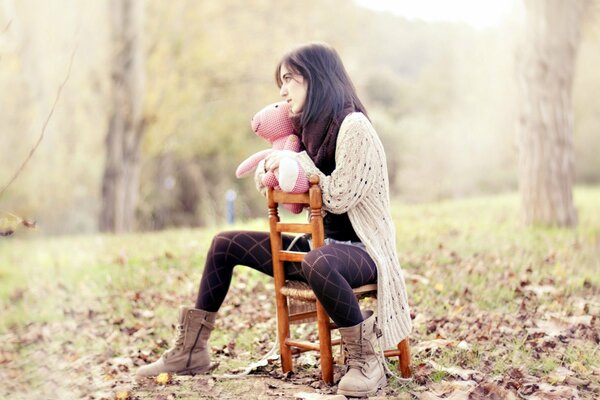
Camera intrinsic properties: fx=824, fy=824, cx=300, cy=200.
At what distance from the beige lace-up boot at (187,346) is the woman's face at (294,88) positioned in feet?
3.64

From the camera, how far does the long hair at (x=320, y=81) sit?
12.3 ft

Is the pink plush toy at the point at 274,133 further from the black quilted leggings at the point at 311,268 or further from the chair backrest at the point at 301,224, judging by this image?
the black quilted leggings at the point at 311,268

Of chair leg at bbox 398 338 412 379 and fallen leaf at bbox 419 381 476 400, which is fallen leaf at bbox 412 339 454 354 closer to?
chair leg at bbox 398 338 412 379

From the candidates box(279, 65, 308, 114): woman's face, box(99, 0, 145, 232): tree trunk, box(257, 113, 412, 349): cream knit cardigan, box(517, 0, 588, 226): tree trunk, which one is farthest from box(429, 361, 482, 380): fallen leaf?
box(99, 0, 145, 232): tree trunk

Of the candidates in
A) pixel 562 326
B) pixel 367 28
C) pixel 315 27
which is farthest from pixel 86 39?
pixel 562 326

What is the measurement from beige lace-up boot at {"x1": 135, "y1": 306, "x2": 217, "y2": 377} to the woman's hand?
0.81 metres

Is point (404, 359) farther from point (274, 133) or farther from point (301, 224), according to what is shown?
point (274, 133)

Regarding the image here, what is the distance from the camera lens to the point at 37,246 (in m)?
13.0

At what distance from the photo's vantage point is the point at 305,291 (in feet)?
12.3

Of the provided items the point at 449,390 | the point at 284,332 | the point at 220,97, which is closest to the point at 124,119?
the point at 220,97

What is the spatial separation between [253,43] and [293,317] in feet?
43.2

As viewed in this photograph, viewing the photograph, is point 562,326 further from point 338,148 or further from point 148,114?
point 148,114

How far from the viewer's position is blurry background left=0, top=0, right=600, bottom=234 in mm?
15016

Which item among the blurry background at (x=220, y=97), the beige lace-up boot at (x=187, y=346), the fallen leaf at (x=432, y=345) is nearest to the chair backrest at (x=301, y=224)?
the beige lace-up boot at (x=187, y=346)
